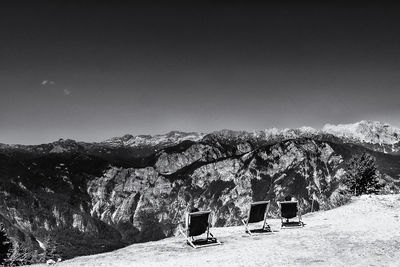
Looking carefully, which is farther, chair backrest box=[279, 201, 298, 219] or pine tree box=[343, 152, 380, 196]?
pine tree box=[343, 152, 380, 196]

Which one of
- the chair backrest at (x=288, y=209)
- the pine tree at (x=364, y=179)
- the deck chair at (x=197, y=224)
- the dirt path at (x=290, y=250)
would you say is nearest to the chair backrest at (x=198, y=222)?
the deck chair at (x=197, y=224)

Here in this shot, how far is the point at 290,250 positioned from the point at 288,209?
6.04 meters

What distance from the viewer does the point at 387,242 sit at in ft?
52.4

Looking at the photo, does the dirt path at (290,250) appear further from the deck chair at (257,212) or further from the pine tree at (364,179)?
the pine tree at (364,179)

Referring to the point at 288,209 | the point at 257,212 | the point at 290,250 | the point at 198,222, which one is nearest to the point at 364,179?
the point at 288,209

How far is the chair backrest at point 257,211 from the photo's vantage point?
61.4 feet

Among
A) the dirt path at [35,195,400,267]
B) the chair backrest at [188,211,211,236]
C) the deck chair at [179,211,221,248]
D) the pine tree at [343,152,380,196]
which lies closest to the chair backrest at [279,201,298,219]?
the dirt path at [35,195,400,267]

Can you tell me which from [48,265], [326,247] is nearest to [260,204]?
[326,247]

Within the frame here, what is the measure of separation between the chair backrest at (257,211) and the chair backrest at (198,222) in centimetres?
273

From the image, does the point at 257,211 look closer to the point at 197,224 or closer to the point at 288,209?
the point at 288,209

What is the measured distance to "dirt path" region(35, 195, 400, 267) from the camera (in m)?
13.5

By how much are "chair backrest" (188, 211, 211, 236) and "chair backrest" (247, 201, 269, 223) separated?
2.73m

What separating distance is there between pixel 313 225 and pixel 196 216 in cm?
828

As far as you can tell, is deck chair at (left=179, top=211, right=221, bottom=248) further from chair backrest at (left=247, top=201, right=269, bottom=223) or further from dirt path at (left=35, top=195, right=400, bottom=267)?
chair backrest at (left=247, top=201, right=269, bottom=223)
